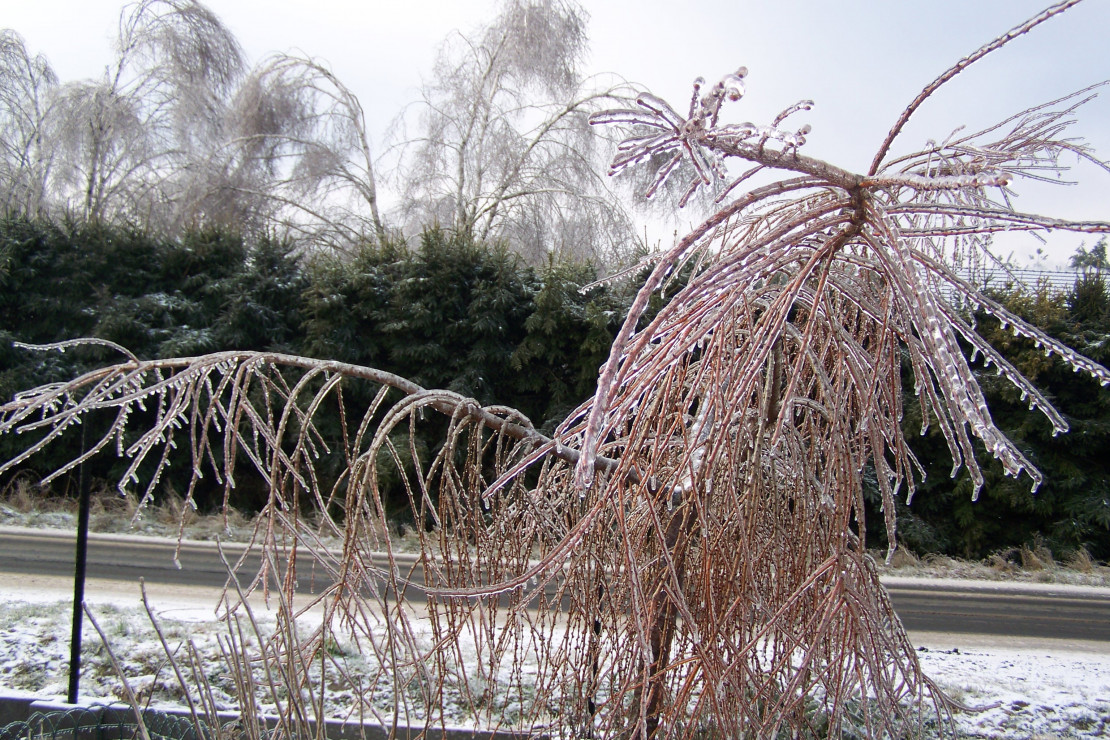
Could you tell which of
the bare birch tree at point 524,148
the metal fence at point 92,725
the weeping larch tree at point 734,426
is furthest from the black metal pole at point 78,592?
the bare birch tree at point 524,148

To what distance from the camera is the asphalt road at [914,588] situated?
14.7 feet

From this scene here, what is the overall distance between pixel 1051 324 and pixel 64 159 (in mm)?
15670

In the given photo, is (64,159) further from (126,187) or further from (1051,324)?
(1051,324)

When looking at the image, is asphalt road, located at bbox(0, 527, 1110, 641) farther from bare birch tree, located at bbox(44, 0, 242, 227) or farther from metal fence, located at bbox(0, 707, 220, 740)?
bare birch tree, located at bbox(44, 0, 242, 227)

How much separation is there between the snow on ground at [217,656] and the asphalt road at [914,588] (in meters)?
0.29

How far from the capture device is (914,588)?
Result: 17.8 feet

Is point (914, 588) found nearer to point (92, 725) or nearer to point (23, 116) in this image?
point (92, 725)

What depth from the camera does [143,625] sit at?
358 centimetres

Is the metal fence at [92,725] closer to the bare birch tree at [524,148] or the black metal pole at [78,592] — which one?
the black metal pole at [78,592]

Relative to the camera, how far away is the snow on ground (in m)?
2.93

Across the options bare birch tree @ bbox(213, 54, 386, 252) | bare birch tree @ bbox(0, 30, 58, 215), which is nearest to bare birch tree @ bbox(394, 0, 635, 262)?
bare birch tree @ bbox(213, 54, 386, 252)

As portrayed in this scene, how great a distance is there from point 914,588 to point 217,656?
4.99 meters

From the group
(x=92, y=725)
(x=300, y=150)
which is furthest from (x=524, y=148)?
(x=92, y=725)

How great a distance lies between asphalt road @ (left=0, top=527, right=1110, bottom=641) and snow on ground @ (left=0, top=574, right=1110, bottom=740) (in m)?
0.29
